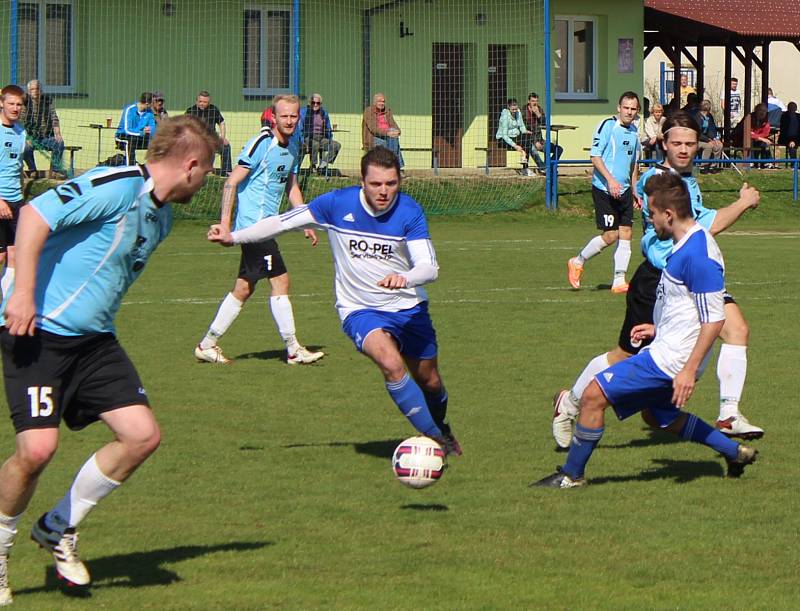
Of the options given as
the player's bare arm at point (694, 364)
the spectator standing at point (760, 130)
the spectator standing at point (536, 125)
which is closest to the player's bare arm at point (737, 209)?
the player's bare arm at point (694, 364)

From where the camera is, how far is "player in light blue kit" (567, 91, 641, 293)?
651 inches

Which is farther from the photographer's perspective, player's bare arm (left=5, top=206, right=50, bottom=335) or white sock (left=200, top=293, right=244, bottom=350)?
white sock (left=200, top=293, right=244, bottom=350)

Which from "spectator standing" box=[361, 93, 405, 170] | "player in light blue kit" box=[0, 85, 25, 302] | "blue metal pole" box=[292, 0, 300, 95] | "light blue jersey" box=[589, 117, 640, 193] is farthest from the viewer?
"spectator standing" box=[361, 93, 405, 170]

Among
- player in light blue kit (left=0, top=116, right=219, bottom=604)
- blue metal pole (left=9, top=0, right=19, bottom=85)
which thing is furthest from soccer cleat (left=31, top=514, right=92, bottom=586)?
blue metal pole (left=9, top=0, right=19, bottom=85)

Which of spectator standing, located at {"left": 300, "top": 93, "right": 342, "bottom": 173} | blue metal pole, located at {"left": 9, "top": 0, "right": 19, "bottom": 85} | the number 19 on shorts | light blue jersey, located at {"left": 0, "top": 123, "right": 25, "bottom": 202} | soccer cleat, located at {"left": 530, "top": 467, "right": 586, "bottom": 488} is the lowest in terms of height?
soccer cleat, located at {"left": 530, "top": 467, "right": 586, "bottom": 488}

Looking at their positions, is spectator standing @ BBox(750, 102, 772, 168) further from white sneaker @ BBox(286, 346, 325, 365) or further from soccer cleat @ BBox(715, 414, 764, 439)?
soccer cleat @ BBox(715, 414, 764, 439)

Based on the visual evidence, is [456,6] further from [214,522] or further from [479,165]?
[214,522]

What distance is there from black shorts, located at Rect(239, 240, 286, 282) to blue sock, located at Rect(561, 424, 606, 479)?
4841 mm

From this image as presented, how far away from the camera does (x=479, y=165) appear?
31.1m

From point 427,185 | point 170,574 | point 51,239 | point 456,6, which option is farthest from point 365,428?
point 456,6

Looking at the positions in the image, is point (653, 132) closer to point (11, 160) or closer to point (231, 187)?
point (11, 160)

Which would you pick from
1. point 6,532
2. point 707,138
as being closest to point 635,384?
point 6,532

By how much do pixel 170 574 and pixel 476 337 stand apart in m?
7.29

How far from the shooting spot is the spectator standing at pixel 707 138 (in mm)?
31516
